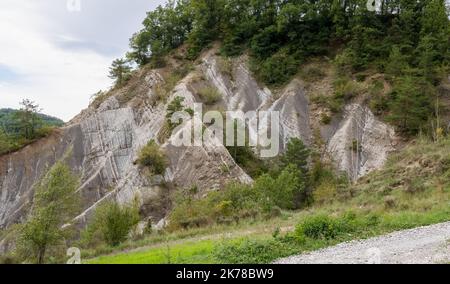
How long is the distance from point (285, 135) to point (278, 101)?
438cm

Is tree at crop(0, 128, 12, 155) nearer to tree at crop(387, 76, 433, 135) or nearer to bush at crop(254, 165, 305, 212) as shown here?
bush at crop(254, 165, 305, 212)

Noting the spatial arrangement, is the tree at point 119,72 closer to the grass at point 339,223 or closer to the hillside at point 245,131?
the hillside at point 245,131

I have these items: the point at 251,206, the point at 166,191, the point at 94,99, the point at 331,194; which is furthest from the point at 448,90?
the point at 94,99

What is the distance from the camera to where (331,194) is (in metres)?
31.2

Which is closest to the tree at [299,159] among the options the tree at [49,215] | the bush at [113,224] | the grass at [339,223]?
the grass at [339,223]

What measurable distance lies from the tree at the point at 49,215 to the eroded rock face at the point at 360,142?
27.6 meters

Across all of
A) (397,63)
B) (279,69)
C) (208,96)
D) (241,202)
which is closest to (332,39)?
(279,69)

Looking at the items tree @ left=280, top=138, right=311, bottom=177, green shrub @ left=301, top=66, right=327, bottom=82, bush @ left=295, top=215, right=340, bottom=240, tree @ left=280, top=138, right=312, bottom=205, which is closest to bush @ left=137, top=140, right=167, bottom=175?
tree @ left=280, top=138, right=312, bottom=205

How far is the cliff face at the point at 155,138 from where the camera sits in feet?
125

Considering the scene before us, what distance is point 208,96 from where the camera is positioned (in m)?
51.6

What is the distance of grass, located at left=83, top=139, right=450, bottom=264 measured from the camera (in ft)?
45.0

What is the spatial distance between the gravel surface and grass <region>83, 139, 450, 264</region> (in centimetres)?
80

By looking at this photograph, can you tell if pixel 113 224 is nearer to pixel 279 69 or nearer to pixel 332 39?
pixel 279 69

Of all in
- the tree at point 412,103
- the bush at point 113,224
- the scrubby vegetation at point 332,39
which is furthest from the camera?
the scrubby vegetation at point 332,39
